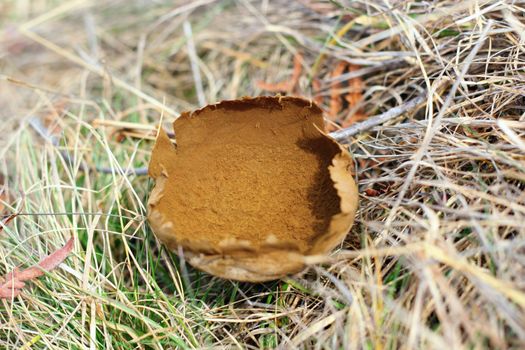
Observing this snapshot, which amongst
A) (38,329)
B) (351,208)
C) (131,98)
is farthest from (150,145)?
(351,208)

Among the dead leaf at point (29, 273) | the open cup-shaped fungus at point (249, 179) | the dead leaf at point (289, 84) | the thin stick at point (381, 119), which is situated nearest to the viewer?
the open cup-shaped fungus at point (249, 179)

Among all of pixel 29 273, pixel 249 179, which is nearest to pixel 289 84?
pixel 249 179

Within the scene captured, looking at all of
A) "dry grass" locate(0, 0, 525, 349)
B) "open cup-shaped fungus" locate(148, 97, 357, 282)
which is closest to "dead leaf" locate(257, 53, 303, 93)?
"dry grass" locate(0, 0, 525, 349)

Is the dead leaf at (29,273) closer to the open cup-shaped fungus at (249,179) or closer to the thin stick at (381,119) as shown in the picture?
the open cup-shaped fungus at (249,179)

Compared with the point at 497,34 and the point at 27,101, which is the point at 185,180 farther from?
the point at 27,101

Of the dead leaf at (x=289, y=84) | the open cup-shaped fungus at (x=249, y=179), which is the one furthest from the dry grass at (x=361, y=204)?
the open cup-shaped fungus at (x=249, y=179)

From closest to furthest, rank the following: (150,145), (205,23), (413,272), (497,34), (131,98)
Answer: (413,272), (497,34), (150,145), (131,98), (205,23)
